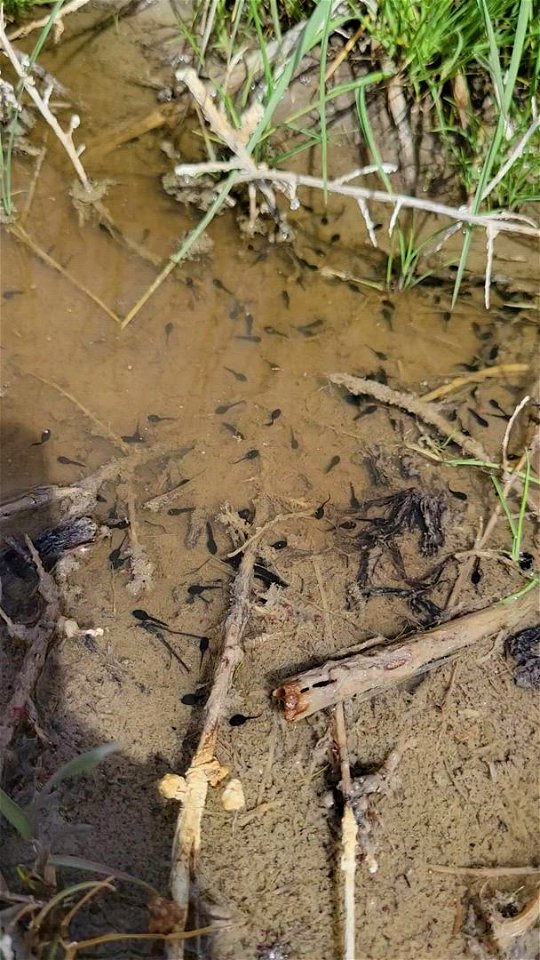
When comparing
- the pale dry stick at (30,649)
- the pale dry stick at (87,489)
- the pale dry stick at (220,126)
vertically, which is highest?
the pale dry stick at (220,126)

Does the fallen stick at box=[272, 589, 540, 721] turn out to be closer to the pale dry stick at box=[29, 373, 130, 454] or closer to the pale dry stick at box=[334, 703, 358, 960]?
the pale dry stick at box=[334, 703, 358, 960]

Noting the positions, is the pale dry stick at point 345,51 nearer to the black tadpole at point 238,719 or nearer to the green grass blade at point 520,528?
the green grass blade at point 520,528

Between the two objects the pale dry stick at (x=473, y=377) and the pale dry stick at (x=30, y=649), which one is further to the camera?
the pale dry stick at (x=473, y=377)

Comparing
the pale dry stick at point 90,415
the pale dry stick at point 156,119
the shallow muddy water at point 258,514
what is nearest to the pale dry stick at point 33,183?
the shallow muddy water at point 258,514

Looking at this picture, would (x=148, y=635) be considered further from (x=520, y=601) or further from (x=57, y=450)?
(x=520, y=601)

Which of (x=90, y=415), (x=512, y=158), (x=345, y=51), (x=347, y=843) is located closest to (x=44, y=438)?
(x=90, y=415)

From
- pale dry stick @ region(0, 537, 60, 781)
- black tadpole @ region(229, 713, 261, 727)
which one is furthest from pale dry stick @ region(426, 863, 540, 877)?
pale dry stick @ region(0, 537, 60, 781)

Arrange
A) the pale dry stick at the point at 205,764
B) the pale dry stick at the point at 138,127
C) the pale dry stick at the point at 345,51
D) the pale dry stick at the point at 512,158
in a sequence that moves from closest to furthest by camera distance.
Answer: the pale dry stick at the point at 205,764 < the pale dry stick at the point at 512,158 < the pale dry stick at the point at 345,51 < the pale dry stick at the point at 138,127
